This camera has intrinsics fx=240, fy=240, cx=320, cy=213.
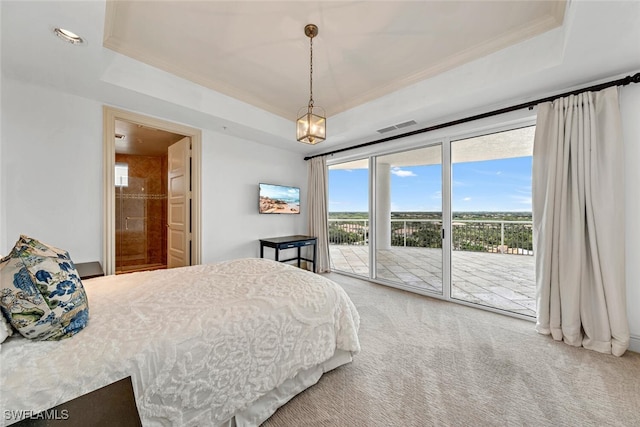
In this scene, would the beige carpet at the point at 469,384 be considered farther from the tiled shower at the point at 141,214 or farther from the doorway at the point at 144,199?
the tiled shower at the point at 141,214

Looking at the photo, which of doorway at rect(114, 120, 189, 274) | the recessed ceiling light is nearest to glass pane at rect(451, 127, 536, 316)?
the recessed ceiling light

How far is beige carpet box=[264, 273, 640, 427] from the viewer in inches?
56.5

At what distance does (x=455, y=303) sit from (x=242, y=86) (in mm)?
3955

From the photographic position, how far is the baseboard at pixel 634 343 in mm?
2074

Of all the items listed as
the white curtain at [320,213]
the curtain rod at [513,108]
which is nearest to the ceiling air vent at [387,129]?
the curtain rod at [513,108]

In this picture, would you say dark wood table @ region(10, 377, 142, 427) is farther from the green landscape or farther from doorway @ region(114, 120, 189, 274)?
doorway @ region(114, 120, 189, 274)

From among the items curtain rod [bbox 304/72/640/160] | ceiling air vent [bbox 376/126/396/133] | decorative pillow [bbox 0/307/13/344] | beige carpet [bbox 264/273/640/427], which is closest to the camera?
decorative pillow [bbox 0/307/13/344]

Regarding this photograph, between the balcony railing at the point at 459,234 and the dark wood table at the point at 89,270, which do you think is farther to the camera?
the balcony railing at the point at 459,234

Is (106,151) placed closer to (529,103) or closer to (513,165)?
(529,103)

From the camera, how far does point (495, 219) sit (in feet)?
15.7

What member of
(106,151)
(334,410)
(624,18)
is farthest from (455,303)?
(106,151)

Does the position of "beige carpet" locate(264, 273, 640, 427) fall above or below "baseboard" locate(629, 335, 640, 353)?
below

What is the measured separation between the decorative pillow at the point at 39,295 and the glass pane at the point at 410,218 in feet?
11.8

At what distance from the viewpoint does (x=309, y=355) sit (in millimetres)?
1572
